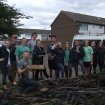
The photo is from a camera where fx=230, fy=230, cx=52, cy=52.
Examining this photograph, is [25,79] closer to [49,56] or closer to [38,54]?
[38,54]

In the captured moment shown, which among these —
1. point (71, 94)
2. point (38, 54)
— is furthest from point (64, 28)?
point (71, 94)

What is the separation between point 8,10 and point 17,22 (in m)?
1.90

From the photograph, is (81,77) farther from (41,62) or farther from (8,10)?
(8,10)

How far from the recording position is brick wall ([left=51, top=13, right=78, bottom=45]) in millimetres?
44281

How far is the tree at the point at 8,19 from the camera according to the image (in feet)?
66.8

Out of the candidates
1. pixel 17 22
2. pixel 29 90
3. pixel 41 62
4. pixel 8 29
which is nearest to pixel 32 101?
pixel 29 90

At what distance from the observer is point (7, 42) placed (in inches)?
309

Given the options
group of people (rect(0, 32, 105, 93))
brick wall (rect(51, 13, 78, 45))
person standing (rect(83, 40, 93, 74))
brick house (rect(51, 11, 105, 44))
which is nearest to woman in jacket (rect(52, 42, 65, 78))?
group of people (rect(0, 32, 105, 93))

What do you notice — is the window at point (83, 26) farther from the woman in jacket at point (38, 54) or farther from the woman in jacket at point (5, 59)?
the woman in jacket at point (5, 59)

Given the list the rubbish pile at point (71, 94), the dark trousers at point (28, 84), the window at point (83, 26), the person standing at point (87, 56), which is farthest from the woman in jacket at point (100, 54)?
the window at point (83, 26)

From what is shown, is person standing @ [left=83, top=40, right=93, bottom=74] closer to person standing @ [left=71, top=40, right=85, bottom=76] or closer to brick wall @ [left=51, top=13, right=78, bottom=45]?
person standing @ [left=71, top=40, right=85, bottom=76]

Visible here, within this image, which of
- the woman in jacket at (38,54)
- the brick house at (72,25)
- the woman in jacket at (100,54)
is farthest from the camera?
the brick house at (72,25)

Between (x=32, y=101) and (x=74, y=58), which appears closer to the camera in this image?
(x=32, y=101)

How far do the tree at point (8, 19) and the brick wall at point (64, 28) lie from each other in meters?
22.1
